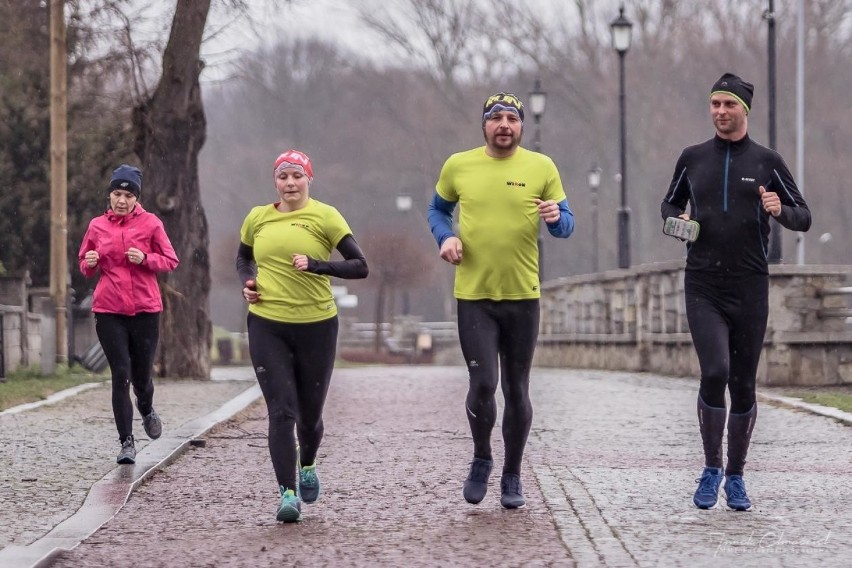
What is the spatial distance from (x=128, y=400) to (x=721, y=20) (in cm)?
3952

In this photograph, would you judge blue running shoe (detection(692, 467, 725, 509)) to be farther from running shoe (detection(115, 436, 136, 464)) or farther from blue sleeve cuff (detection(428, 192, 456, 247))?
running shoe (detection(115, 436, 136, 464))

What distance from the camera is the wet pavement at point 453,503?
239 inches

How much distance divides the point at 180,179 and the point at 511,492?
12761mm

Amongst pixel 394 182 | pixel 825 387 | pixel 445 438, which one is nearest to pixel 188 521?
pixel 445 438

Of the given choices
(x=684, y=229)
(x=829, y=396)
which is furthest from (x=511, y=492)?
(x=829, y=396)

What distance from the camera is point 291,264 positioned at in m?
7.05

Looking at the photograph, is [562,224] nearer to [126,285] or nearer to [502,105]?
[502,105]

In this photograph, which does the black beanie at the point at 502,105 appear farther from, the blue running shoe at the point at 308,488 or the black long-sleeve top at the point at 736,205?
the blue running shoe at the point at 308,488

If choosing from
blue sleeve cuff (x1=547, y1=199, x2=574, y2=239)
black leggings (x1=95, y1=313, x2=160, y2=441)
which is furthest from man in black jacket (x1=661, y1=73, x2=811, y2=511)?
black leggings (x1=95, y1=313, x2=160, y2=441)

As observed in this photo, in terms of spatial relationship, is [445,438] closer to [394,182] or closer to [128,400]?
[128,400]

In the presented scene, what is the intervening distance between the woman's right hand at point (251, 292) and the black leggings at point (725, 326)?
1.86 m

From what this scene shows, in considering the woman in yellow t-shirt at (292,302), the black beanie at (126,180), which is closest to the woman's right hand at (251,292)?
the woman in yellow t-shirt at (292,302)

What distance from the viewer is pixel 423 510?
7.26 meters

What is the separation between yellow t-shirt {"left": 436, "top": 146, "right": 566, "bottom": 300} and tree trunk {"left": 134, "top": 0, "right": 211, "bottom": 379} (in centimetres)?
1238
